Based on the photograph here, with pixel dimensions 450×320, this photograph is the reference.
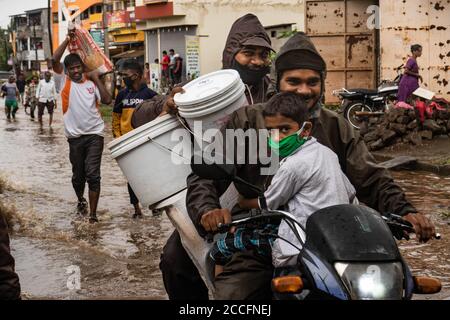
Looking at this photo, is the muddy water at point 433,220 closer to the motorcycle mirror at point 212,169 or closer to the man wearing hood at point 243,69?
the man wearing hood at point 243,69

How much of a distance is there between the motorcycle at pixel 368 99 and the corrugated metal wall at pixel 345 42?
12.2 ft

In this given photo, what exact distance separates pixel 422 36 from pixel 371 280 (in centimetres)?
1602

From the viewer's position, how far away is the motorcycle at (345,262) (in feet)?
8.25

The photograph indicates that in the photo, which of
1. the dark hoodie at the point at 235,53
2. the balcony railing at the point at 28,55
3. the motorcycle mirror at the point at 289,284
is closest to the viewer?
the motorcycle mirror at the point at 289,284

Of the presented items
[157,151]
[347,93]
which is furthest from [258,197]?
[347,93]

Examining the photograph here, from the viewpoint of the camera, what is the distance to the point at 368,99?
Result: 17906mm

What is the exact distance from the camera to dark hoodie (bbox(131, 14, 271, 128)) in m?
4.70

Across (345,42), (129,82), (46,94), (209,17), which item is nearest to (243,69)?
(129,82)

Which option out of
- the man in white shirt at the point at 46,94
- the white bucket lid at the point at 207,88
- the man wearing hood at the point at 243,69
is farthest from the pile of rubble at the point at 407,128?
the man in white shirt at the point at 46,94

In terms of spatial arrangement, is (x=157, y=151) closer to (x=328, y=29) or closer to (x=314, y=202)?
(x=314, y=202)

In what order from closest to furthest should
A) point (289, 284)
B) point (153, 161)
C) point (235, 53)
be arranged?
point (289, 284) < point (153, 161) < point (235, 53)

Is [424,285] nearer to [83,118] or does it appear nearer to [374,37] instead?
[83,118]

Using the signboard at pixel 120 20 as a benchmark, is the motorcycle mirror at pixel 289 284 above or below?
below

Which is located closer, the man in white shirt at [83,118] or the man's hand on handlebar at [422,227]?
the man's hand on handlebar at [422,227]
